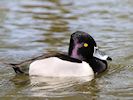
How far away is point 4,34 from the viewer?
37.7ft

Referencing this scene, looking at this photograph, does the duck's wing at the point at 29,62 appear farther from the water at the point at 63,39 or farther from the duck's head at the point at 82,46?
the duck's head at the point at 82,46

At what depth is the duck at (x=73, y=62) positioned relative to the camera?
25.6ft

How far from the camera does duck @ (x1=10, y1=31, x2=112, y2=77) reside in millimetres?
7805

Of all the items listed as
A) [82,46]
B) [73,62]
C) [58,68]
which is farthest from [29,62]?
[82,46]

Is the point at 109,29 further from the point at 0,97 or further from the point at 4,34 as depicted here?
the point at 0,97

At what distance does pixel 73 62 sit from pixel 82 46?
43 centimetres

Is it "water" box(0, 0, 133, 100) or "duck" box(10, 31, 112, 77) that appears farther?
"duck" box(10, 31, 112, 77)

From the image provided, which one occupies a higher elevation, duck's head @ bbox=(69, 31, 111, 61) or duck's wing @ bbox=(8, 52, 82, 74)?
duck's head @ bbox=(69, 31, 111, 61)

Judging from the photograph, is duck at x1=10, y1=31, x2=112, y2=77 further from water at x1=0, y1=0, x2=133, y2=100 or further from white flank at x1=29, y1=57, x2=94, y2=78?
water at x1=0, y1=0, x2=133, y2=100

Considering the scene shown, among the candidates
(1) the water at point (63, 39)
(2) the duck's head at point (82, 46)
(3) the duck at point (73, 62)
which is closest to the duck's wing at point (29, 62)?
(3) the duck at point (73, 62)

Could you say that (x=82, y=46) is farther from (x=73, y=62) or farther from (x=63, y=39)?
(x=63, y=39)

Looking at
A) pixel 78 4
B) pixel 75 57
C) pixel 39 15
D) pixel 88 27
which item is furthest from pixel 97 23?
pixel 75 57

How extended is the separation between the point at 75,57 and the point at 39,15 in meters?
6.34

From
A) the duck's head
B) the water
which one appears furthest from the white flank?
the duck's head
